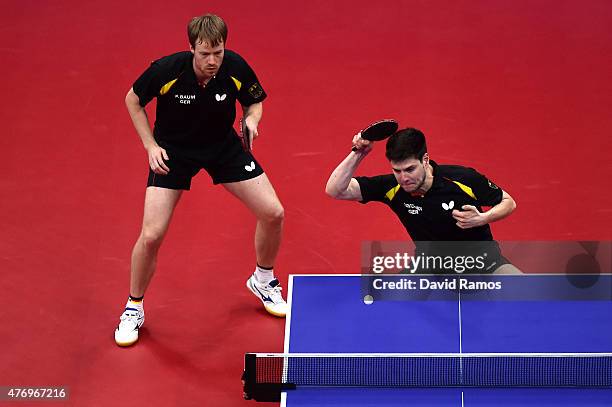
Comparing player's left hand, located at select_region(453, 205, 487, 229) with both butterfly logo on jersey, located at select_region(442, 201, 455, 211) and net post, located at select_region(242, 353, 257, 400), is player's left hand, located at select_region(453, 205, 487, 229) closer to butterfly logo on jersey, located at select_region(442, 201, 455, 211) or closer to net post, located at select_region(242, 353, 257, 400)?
butterfly logo on jersey, located at select_region(442, 201, 455, 211)

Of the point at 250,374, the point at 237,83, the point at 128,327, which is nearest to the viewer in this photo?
the point at 250,374

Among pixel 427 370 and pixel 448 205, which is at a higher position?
pixel 448 205

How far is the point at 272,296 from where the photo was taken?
674cm

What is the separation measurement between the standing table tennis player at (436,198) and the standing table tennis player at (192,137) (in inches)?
26.1

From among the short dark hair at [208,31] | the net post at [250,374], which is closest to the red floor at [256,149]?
the net post at [250,374]

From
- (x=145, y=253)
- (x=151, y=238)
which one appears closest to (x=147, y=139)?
(x=151, y=238)

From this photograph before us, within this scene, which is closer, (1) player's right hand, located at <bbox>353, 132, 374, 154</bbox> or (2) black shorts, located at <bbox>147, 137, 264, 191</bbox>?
(1) player's right hand, located at <bbox>353, 132, 374, 154</bbox>

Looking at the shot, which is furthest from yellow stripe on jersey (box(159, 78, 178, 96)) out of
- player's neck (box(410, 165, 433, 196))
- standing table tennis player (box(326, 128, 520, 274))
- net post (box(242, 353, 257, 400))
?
net post (box(242, 353, 257, 400))

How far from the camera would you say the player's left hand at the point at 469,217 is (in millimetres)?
5645

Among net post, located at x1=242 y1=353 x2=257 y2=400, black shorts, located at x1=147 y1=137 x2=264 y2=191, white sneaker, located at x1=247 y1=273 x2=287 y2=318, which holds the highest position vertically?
black shorts, located at x1=147 y1=137 x2=264 y2=191

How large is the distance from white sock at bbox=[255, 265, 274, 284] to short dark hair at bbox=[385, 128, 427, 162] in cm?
145

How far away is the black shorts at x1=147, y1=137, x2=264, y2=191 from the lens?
6.23 meters

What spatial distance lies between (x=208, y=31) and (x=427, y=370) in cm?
208

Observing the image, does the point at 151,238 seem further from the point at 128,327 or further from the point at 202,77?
the point at 202,77
